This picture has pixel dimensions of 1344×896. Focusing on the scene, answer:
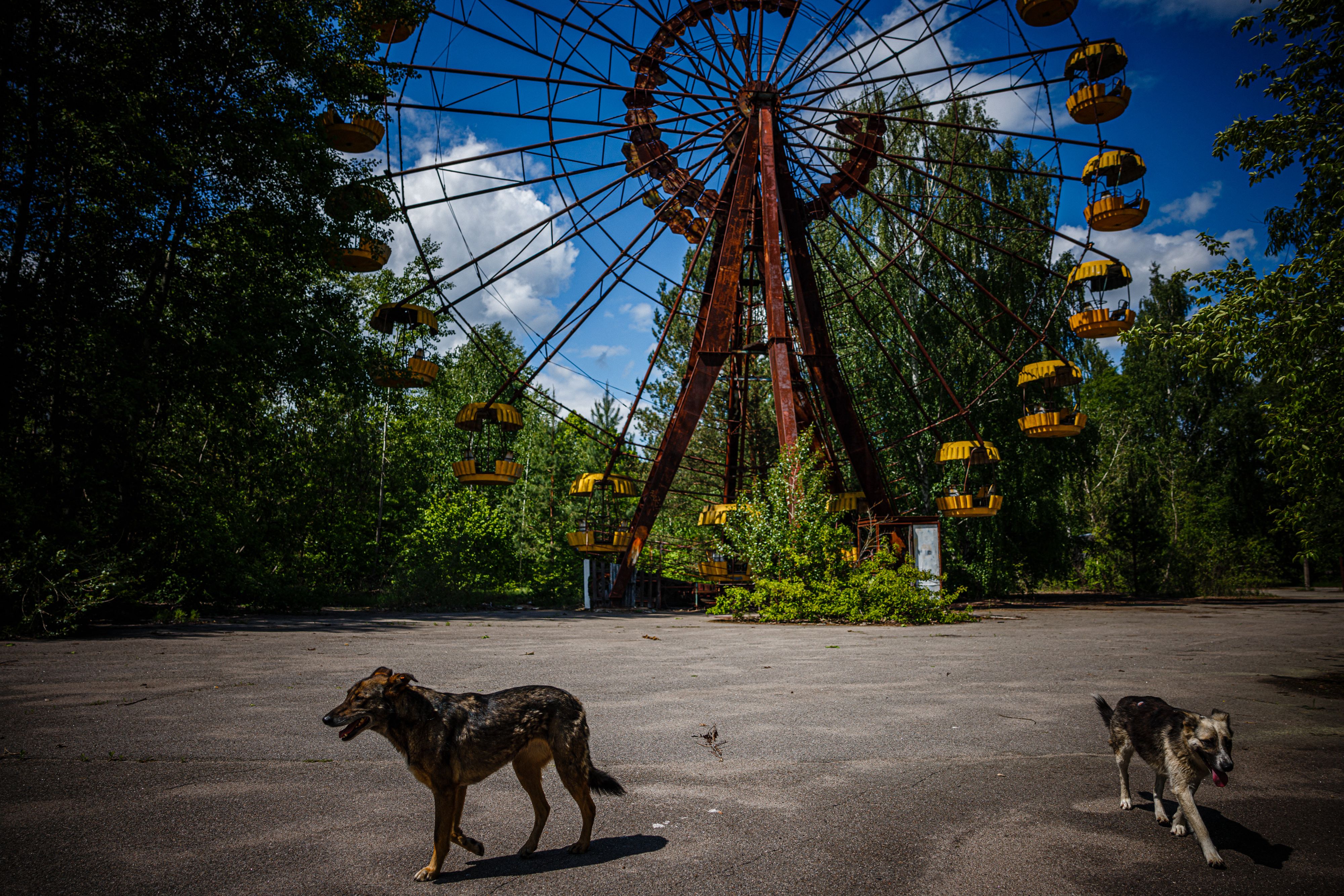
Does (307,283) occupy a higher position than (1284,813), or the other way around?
(307,283)

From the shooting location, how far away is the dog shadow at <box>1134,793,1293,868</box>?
3234 millimetres

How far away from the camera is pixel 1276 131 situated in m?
8.02

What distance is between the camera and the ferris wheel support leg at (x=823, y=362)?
2009cm

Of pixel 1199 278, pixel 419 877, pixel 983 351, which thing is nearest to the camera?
pixel 419 877

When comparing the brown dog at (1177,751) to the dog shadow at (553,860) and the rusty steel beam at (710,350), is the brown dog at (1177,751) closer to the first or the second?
the dog shadow at (553,860)

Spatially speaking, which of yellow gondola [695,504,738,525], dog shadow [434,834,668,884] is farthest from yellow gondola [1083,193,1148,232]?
dog shadow [434,834,668,884]

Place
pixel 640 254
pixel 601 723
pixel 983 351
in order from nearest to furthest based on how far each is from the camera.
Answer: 1. pixel 601 723
2. pixel 640 254
3. pixel 983 351

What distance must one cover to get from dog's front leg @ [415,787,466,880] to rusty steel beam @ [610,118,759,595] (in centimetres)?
1654

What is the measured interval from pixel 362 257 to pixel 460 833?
16.7 metres

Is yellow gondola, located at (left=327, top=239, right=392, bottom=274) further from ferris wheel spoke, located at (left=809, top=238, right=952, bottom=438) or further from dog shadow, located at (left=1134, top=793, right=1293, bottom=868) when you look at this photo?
dog shadow, located at (left=1134, top=793, right=1293, bottom=868)

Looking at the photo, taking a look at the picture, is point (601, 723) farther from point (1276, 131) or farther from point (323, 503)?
point (323, 503)

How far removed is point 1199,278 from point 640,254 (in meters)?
14.6

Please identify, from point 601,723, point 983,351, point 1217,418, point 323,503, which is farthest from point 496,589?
point 1217,418

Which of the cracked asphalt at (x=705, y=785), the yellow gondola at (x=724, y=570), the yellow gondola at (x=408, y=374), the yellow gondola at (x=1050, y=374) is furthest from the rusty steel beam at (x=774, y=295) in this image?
the cracked asphalt at (x=705, y=785)
